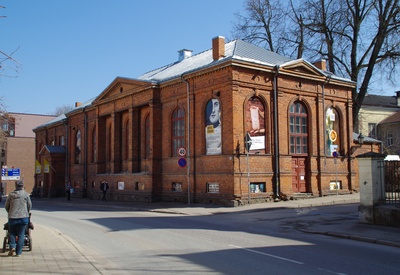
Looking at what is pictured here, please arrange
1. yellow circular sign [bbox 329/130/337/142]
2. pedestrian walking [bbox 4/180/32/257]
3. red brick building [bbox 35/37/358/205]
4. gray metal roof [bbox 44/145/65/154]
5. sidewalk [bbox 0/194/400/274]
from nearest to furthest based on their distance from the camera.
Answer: sidewalk [bbox 0/194/400/274] < pedestrian walking [bbox 4/180/32/257] < red brick building [bbox 35/37/358/205] < yellow circular sign [bbox 329/130/337/142] < gray metal roof [bbox 44/145/65/154]

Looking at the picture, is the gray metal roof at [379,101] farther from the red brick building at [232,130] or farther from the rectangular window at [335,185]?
the rectangular window at [335,185]

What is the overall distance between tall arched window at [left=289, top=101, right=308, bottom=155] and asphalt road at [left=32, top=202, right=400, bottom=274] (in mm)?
10515

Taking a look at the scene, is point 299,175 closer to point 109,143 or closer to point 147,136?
point 147,136

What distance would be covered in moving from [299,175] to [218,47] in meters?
9.79

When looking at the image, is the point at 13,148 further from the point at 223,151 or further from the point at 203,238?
the point at 203,238

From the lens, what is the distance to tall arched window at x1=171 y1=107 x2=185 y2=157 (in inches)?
1128

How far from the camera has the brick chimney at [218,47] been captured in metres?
26.9

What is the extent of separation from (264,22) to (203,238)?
3439cm

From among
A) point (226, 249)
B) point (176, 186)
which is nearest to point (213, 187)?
point (176, 186)

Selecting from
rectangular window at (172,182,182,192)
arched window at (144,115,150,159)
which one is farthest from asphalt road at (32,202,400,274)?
arched window at (144,115,150,159)

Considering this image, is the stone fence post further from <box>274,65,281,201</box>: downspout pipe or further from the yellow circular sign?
the yellow circular sign

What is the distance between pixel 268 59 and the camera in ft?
91.0

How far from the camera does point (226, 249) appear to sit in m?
10.6

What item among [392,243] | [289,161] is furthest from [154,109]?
[392,243]
